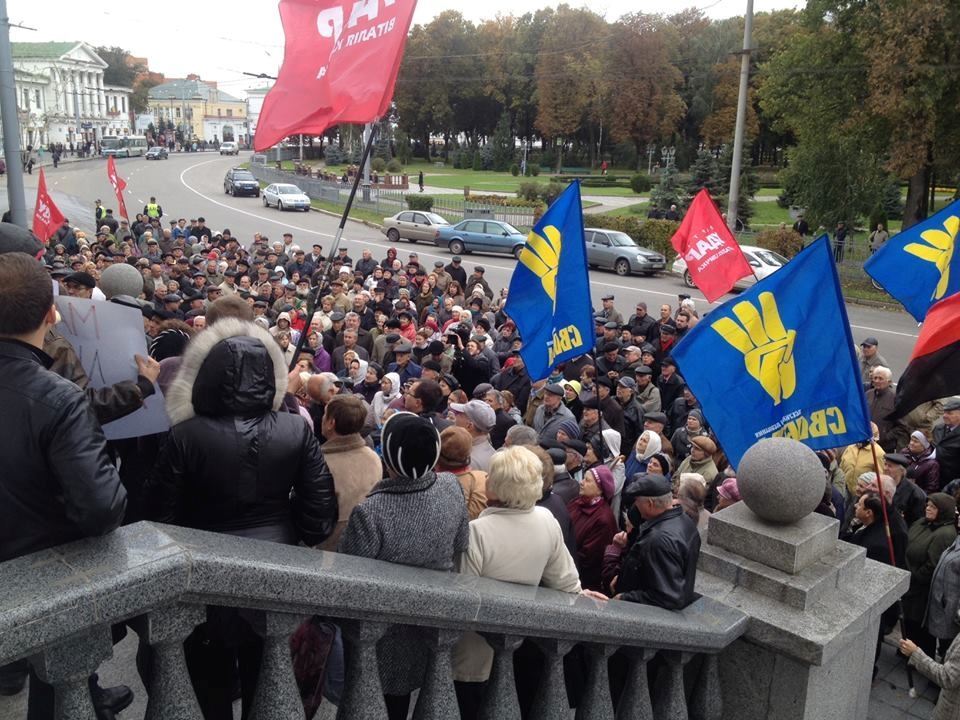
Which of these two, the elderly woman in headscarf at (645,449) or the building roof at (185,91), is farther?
the building roof at (185,91)

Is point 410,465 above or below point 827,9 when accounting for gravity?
below

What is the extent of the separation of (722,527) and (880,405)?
6.56 metres

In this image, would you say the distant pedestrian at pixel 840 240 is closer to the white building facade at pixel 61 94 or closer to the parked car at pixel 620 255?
the parked car at pixel 620 255

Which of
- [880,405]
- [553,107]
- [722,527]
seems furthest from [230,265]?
[553,107]

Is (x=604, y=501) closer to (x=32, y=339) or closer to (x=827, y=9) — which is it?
(x=32, y=339)

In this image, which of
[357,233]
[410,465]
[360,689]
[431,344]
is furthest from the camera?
[357,233]

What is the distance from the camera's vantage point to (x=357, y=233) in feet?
117

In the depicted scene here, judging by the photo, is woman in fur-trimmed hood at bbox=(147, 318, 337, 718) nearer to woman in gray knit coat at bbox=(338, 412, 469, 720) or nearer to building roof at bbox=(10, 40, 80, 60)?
woman in gray knit coat at bbox=(338, 412, 469, 720)

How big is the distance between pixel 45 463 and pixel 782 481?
2.59 meters

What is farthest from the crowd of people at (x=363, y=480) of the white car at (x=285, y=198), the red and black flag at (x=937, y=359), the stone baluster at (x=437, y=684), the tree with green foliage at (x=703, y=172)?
the tree with green foliage at (x=703, y=172)

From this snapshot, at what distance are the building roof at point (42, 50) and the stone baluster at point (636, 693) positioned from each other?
12189 centimetres

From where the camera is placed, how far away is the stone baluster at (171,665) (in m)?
2.04

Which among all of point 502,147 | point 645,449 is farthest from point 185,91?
point 645,449

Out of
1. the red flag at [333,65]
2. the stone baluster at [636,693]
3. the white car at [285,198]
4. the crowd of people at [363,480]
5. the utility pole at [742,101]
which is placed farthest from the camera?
the white car at [285,198]
